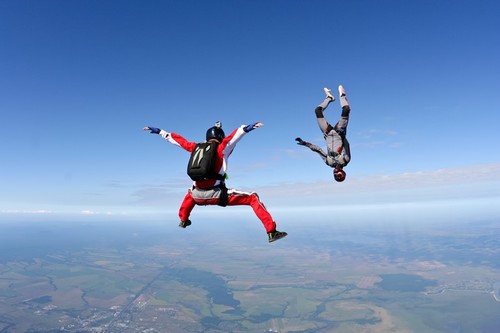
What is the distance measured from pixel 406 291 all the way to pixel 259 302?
93.0m

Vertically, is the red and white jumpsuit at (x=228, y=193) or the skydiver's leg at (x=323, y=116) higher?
the skydiver's leg at (x=323, y=116)

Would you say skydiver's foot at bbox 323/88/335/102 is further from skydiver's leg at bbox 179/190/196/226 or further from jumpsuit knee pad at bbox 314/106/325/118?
skydiver's leg at bbox 179/190/196/226

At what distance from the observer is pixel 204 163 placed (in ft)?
20.2

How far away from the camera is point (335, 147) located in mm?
7066

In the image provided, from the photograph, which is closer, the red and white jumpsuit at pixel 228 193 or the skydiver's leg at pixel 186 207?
the red and white jumpsuit at pixel 228 193

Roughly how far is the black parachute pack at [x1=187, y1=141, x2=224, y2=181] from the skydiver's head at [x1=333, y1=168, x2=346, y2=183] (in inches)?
106

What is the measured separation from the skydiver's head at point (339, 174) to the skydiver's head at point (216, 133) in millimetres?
2823

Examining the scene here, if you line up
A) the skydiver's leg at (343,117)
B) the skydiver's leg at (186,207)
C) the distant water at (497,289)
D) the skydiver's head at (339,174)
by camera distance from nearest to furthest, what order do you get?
the skydiver's head at (339,174) < the skydiver's leg at (343,117) < the skydiver's leg at (186,207) < the distant water at (497,289)

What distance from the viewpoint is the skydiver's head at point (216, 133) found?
6566mm

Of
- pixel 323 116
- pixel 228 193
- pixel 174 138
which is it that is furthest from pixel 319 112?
pixel 174 138

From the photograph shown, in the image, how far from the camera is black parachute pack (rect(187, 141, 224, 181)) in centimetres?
613

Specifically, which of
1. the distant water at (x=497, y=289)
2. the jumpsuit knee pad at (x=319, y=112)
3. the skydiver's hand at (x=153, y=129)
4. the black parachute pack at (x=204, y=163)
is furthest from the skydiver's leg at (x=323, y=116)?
the distant water at (x=497, y=289)

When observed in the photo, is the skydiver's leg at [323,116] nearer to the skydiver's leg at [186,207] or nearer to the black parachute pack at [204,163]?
the black parachute pack at [204,163]

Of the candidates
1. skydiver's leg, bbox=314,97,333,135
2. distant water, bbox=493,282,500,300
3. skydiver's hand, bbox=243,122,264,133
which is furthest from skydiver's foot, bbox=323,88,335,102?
distant water, bbox=493,282,500,300
